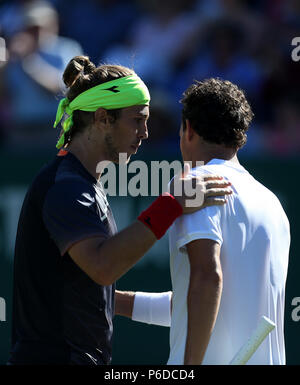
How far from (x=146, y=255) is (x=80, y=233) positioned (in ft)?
10.6

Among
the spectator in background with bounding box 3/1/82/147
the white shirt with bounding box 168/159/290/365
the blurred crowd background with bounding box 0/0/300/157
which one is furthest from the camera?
the spectator in background with bounding box 3/1/82/147

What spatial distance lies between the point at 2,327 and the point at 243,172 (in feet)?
12.1

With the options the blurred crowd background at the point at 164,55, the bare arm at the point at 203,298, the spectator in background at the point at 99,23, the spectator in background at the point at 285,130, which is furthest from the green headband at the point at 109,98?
the spectator in background at the point at 99,23

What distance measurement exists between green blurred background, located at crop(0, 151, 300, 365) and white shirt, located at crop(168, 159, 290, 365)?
303 cm

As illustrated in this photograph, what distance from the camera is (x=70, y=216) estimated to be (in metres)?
2.83

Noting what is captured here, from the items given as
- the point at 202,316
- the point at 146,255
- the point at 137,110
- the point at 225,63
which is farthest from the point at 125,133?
the point at 225,63

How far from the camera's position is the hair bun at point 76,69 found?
127 inches

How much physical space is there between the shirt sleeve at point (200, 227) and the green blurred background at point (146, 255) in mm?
3106

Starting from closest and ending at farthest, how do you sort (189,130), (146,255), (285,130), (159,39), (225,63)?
1. (189,130)
2. (146,255)
3. (285,130)
4. (225,63)
5. (159,39)

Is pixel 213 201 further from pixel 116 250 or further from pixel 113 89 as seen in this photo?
pixel 113 89

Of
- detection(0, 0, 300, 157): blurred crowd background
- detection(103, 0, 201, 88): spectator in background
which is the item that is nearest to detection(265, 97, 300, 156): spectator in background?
detection(0, 0, 300, 157): blurred crowd background

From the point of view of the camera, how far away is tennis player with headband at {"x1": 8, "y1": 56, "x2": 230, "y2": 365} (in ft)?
9.11

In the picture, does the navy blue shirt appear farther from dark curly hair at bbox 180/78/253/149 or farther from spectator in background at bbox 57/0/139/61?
spectator in background at bbox 57/0/139/61

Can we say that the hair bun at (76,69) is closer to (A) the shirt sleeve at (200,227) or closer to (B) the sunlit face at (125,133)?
(B) the sunlit face at (125,133)
